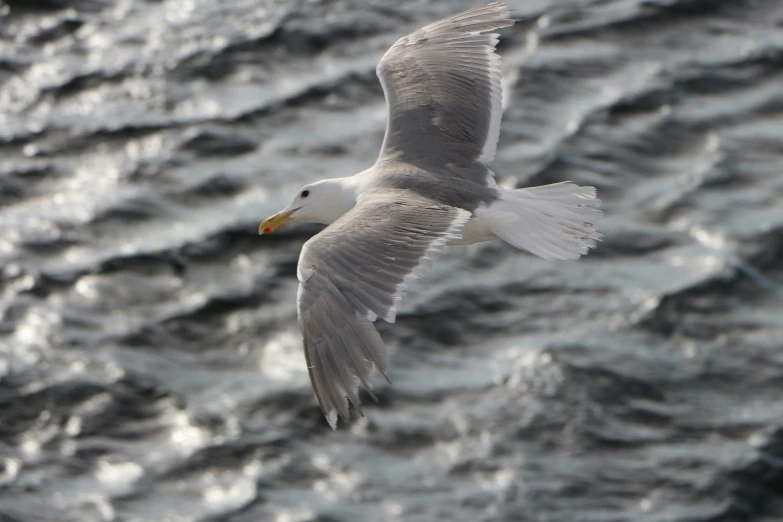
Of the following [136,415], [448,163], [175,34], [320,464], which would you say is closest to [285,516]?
[320,464]

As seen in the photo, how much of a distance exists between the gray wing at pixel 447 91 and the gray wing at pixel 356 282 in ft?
3.15

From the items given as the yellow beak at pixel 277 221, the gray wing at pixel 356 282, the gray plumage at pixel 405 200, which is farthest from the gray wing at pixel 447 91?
the gray wing at pixel 356 282

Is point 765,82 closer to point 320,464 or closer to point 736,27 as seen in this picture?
point 736,27

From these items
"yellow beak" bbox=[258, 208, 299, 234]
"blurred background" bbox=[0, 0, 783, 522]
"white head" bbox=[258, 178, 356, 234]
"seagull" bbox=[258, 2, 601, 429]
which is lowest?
"blurred background" bbox=[0, 0, 783, 522]

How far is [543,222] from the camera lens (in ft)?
25.5

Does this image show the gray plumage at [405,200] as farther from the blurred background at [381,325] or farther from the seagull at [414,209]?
the blurred background at [381,325]

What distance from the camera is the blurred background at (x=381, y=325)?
11.0 meters

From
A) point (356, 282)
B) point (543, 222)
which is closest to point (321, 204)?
point (543, 222)

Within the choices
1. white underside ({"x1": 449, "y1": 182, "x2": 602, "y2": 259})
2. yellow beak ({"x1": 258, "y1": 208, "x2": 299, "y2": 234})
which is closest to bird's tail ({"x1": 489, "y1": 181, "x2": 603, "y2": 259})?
white underside ({"x1": 449, "y1": 182, "x2": 602, "y2": 259})

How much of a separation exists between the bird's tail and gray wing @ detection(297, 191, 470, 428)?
1.11 ft

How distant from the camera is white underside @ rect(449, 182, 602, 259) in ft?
24.9

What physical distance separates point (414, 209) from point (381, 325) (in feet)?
14.2

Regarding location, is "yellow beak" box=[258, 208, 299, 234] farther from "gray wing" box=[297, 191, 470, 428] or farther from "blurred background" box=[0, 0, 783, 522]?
"blurred background" box=[0, 0, 783, 522]

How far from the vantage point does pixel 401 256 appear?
697 cm
